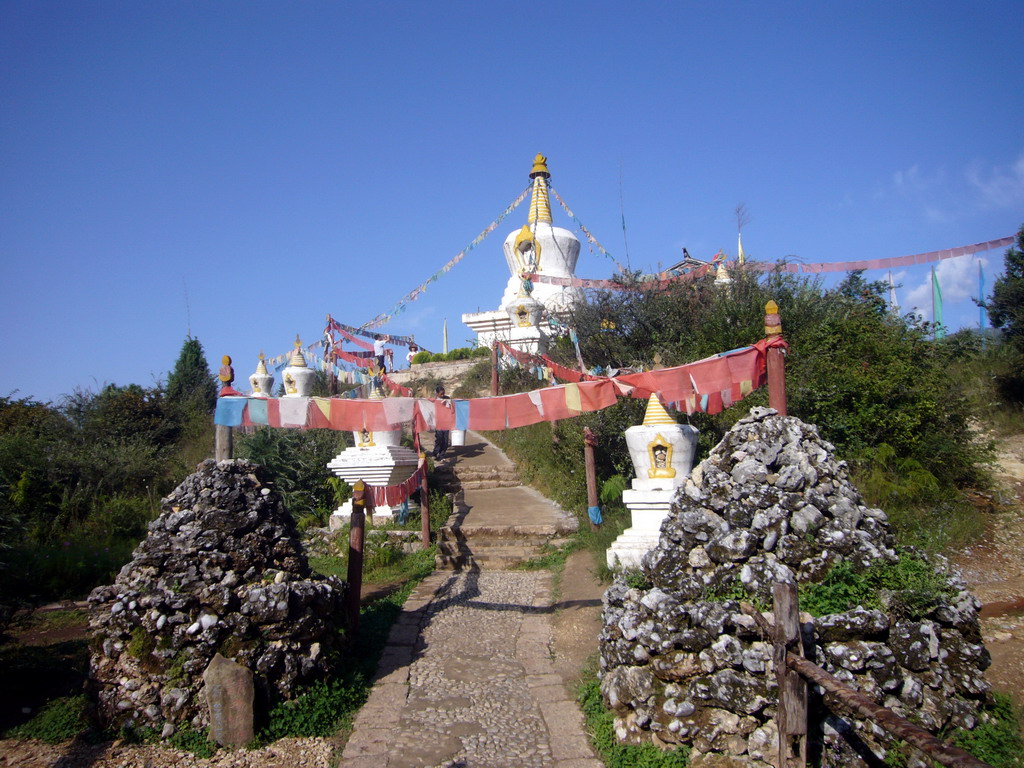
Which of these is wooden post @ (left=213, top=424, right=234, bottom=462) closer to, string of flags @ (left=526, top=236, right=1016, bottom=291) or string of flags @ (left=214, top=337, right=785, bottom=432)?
string of flags @ (left=214, top=337, right=785, bottom=432)

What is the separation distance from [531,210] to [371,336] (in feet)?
35.2

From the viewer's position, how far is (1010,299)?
1781cm

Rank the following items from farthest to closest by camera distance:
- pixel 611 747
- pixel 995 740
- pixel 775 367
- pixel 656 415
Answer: pixel 656 415 < pixel 775 367 < pixel 611 747 < pixel 995 740

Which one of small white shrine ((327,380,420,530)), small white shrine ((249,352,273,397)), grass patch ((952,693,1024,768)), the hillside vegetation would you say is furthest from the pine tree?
grass patch ((952,693,1024,768))

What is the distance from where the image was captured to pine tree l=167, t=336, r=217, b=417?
24.5 metres

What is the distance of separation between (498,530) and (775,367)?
6671mm

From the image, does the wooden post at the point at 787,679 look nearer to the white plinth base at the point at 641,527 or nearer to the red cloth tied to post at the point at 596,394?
the red cloth tied to post at the point at 596,394

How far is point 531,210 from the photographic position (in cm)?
3331

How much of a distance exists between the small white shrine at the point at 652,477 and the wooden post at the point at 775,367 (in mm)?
2667

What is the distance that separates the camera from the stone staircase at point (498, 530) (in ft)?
38.1

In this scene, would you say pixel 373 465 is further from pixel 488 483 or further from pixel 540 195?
pixel 540 195

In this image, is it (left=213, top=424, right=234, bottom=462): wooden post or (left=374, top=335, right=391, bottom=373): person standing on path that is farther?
(left=374, top=335, right=391, bottom=373): person standing on path

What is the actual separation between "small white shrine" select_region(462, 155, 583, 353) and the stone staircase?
14955mm

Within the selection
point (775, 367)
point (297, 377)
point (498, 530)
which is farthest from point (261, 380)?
point (775, 367)
